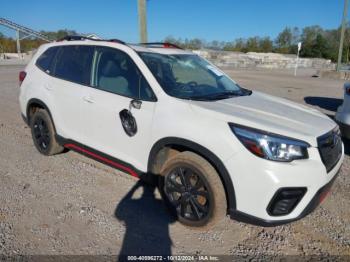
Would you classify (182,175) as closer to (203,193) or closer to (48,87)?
(203,193)

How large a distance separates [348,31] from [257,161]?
69.3 metres

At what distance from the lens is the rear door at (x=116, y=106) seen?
3.30 meters

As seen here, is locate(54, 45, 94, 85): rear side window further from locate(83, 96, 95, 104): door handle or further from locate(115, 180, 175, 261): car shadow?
locate(115, 180, 175, 261): car shadow

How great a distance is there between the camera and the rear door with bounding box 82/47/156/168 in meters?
3.30

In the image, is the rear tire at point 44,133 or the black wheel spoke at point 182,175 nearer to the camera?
the black wheel spoke at point 182,175

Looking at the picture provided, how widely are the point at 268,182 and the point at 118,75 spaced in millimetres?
2077

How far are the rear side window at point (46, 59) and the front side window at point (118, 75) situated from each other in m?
1.08

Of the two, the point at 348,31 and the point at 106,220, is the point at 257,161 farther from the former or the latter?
the point at 348,31

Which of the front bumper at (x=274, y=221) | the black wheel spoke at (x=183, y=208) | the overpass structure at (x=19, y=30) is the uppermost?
the overpass structure at (x=19, y=30)

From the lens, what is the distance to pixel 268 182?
8.33ft

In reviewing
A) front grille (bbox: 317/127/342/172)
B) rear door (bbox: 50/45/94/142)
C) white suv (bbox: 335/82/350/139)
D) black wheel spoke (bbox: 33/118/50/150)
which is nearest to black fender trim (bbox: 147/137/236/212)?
front grille (bbox: 317/127/342/172)

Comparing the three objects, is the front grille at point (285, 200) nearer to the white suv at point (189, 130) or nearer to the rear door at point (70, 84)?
the white suv at point (189, 130)

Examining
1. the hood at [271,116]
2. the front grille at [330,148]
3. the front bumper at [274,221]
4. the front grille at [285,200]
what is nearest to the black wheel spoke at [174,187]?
the front bumper at [274,221]

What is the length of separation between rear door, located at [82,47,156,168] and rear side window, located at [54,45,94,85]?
0.14 meters
